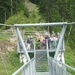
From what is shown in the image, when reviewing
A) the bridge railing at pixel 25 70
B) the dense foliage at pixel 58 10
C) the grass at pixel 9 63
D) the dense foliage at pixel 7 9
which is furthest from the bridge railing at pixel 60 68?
the dense foliage at pixel 7 9

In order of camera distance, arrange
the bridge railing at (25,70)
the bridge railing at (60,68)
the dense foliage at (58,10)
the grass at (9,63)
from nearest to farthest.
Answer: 1. the bridge railing at (25,70)
2. the bridge railing at (60,68)
3. the grass at (9,63)
4. the dense foliage at (58,10)

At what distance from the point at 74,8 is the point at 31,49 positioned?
1042 inches

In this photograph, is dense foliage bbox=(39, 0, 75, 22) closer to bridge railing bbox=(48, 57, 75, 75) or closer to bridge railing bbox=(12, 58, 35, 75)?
bridge railing bbox=(48, 57, 75, 75)

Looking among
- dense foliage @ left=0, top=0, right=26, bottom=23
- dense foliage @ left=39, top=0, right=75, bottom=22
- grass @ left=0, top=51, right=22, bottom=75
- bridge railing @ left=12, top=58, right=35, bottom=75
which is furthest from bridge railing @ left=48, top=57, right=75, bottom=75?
dense foliage @ left=0, top=0, right=26, bottom=23

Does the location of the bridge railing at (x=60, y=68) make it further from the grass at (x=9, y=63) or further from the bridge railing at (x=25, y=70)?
the grass at (x=9, y=63)

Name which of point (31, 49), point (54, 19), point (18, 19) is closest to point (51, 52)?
point (31, 49)

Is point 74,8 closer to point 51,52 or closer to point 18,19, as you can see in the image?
point 18,19

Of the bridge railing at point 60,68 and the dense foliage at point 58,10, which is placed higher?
the dense foliage at point 58,10

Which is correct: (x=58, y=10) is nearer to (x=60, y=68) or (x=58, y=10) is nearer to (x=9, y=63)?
(x=9, y=63)

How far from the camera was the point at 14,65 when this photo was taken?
1113 inches

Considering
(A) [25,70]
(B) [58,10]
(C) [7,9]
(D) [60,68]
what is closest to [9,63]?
(D) [60,68]

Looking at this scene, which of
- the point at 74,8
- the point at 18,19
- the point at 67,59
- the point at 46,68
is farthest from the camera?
Result: the point at 74,8

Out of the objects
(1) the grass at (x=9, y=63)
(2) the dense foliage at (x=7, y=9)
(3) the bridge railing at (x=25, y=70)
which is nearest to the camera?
(3) the bridge railing at (x=25, y=70)

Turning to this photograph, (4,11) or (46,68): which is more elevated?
(4,11)
